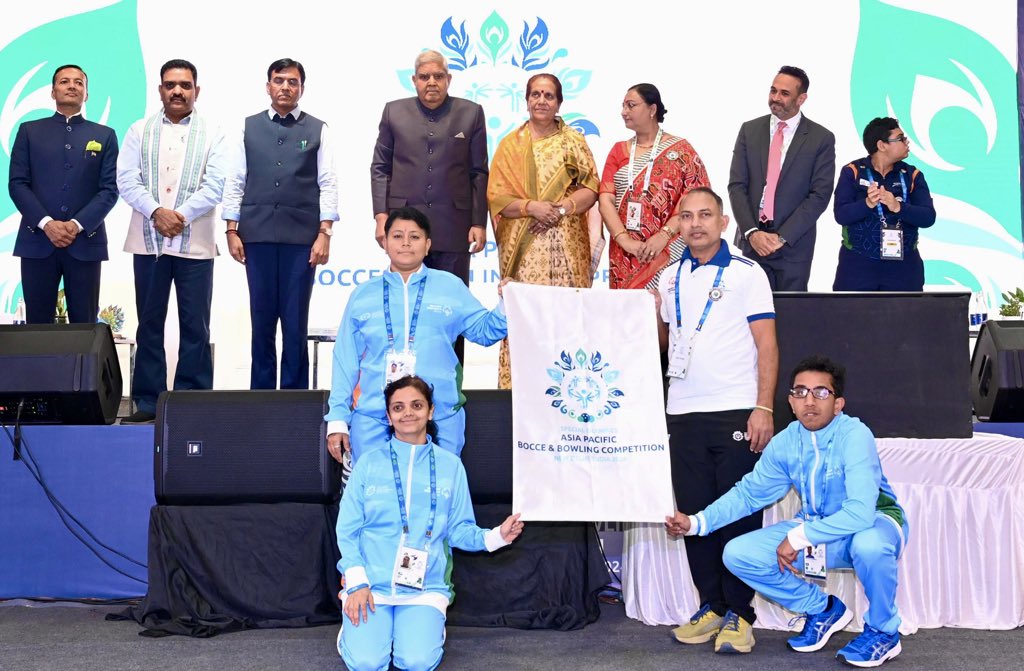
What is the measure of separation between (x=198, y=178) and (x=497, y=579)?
222cm

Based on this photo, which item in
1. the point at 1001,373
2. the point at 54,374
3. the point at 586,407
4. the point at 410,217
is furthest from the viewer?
the point at 1001,373

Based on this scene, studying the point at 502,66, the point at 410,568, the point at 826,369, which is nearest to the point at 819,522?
the point at 826,369

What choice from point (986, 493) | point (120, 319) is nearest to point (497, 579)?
point (986, 493)

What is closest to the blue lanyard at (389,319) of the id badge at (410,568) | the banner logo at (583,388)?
the banner logo at (583,388)

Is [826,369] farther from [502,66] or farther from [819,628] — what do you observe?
[502,66]

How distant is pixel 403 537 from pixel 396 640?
290mm

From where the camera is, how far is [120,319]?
6.37m

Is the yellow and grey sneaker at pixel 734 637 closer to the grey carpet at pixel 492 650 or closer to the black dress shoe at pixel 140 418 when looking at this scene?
the grey carpet at pixel 492 650

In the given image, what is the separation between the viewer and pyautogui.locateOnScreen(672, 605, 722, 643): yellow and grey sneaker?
3445 millimetres

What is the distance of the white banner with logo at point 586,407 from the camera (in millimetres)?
3254

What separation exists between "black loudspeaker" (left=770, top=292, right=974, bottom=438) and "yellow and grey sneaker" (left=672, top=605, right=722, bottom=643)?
0.82 m

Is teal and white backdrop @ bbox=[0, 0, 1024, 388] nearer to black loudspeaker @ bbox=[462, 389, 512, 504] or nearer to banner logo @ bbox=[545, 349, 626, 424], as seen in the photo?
black loudspeaker @ bbox=[462, 389, 512, 504]

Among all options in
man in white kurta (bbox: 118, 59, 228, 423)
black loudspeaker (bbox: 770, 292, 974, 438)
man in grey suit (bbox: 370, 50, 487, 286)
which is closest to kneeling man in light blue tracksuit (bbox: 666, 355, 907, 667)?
black loudspeaker (bbox: 770, 292, 974, 438)

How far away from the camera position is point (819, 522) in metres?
3.27
